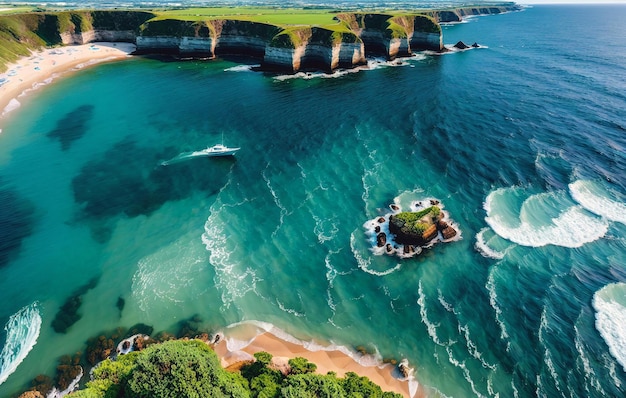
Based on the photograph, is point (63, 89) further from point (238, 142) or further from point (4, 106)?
point (238, 142)

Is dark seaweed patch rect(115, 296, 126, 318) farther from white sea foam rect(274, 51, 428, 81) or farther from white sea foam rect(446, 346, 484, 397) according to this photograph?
white sea foam rect(274, 51, 428, 81)

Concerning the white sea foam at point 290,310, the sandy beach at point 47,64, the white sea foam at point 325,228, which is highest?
the sandy beach at point 47,64

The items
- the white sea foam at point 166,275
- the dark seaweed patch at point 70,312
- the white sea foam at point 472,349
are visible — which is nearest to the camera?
the white sea foam at point 472,349

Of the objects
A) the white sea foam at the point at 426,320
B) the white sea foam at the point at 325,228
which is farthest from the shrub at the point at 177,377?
the white sea foam at the point at 325,228

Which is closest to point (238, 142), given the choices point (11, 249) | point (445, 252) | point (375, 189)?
point (375, 189)

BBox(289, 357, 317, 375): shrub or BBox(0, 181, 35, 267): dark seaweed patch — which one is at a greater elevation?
BBox(0, 181, 35, 267): dark seaweed patch

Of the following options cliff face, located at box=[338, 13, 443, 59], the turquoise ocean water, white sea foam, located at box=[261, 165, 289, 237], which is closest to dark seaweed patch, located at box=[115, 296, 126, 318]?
the turquoise ocean water

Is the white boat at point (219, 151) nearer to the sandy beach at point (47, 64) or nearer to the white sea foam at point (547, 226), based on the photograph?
the white sea foam at point (547, 226)
